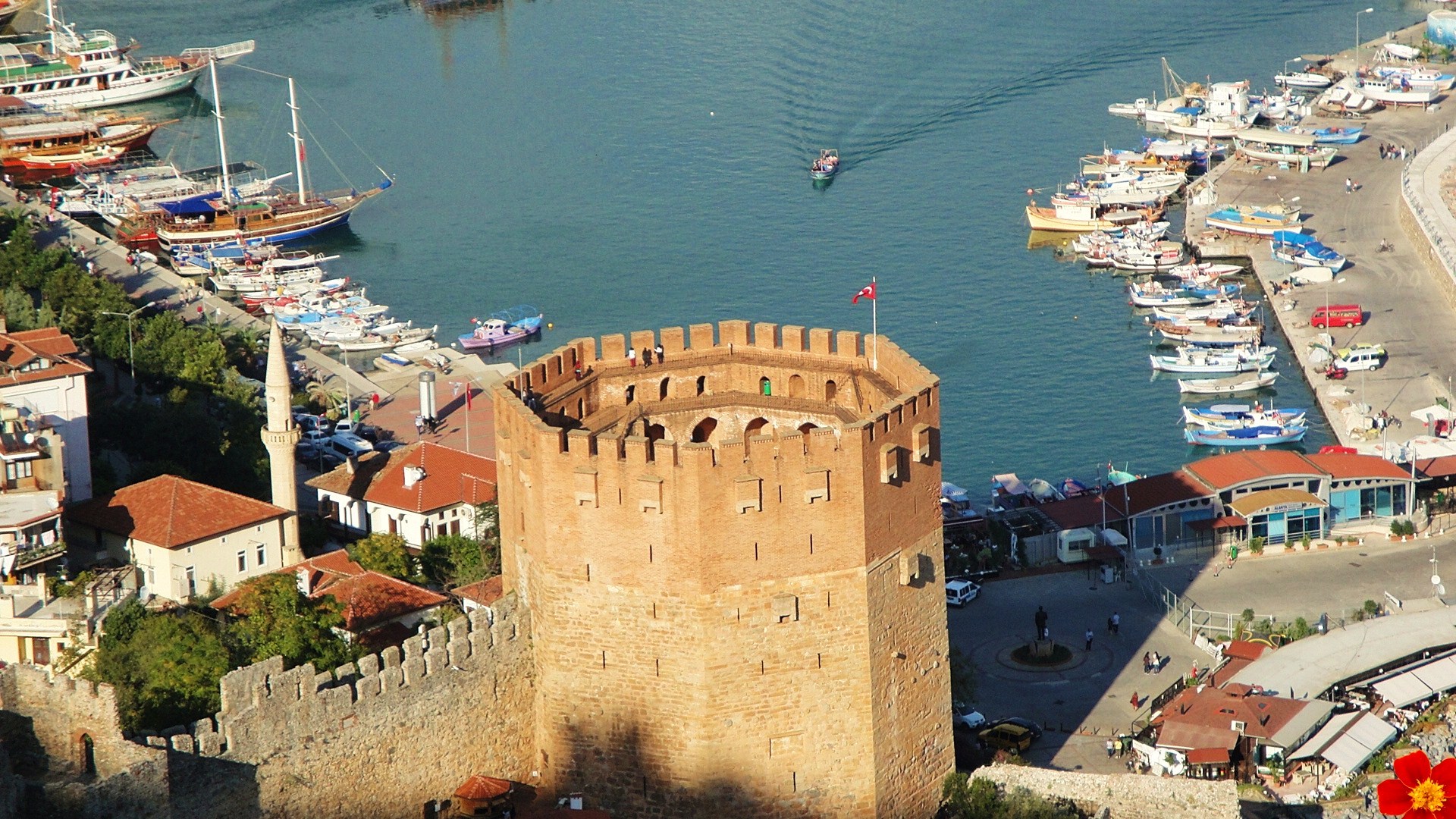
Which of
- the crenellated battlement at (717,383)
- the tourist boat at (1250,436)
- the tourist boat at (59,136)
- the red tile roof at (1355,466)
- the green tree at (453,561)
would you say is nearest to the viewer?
the crenellated battlement at (717,383)

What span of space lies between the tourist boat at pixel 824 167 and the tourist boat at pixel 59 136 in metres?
34.2

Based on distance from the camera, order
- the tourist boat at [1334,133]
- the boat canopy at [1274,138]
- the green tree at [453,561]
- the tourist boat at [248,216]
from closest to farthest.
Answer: the green tree at [453,561]
the tourist boat at [248,216]
the boat canopy at [1274,138]
the tourist boat at [1334,133]

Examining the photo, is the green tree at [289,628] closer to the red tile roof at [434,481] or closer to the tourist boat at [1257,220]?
the red tile roof at [434,481]

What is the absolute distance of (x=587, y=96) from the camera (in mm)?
119375

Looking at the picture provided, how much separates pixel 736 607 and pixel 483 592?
10564 millimetres

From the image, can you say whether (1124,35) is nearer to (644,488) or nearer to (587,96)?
(587,96)

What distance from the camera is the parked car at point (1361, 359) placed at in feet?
253

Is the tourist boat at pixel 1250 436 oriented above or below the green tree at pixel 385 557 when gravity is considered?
below

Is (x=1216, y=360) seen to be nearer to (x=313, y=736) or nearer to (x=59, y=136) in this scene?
(x=313, y=736)

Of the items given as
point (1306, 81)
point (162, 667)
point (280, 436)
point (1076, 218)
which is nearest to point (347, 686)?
point (162, 667)

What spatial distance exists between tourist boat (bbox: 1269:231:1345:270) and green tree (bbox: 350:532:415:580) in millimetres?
53191

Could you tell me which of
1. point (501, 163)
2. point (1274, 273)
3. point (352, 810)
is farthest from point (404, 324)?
point (352, 810)

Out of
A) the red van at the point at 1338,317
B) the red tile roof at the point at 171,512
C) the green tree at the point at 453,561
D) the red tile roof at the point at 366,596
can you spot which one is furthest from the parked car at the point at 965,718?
the red van at the point at 1338,317

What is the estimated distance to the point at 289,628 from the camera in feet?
126
